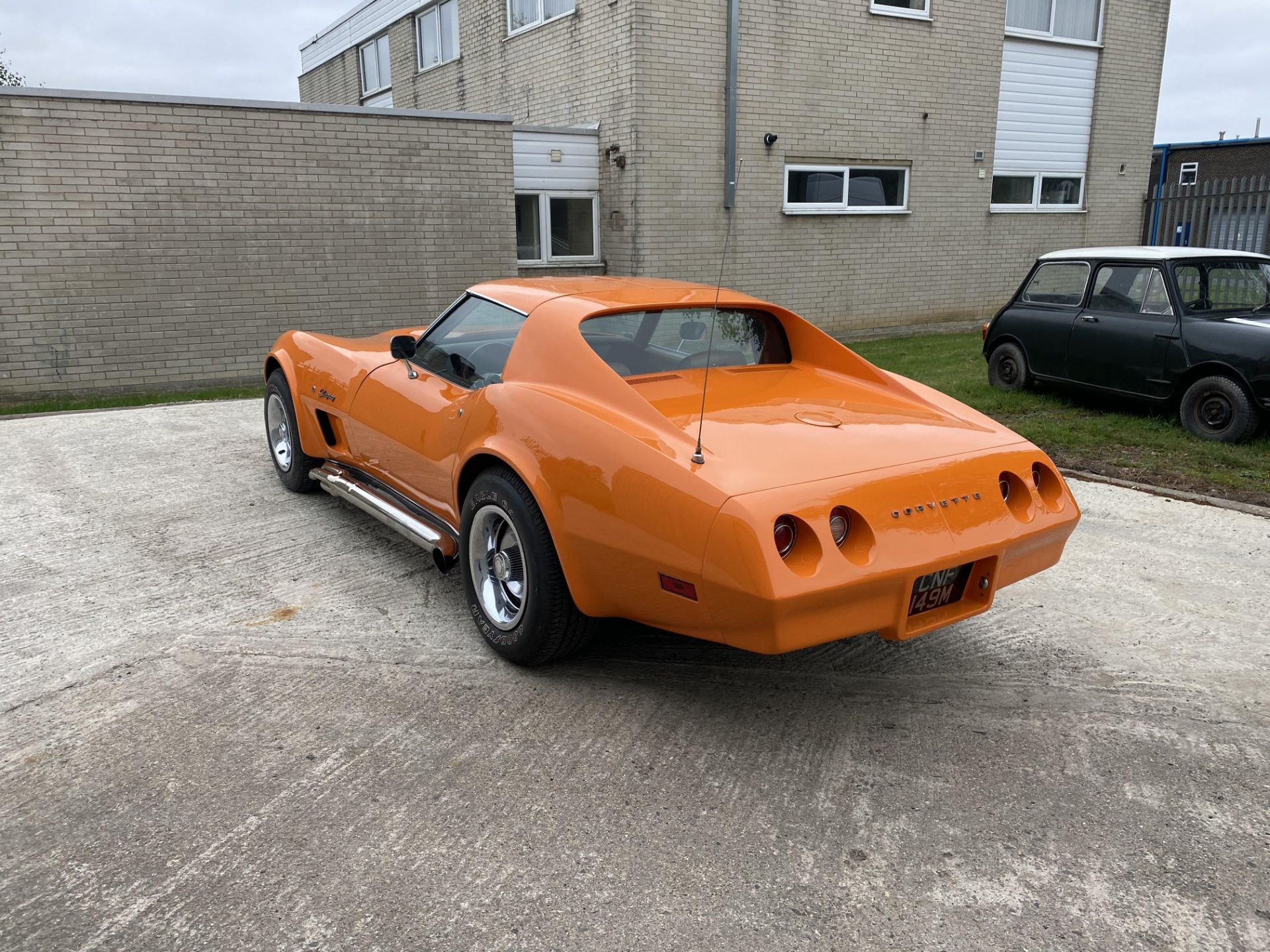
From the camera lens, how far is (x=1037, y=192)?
15.8 m

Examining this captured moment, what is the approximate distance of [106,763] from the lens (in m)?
2.97

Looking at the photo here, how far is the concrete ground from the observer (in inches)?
92.0

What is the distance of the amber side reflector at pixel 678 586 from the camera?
9.60 ft

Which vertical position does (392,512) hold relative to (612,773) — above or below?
above

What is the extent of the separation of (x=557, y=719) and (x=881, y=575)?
1205 millimetres

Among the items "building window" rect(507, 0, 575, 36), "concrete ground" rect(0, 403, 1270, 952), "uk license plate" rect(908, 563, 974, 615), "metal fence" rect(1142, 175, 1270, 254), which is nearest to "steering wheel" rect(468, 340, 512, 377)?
"concrete ground" rect(0, 403, 1270, 952)

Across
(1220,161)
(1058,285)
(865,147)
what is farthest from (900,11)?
(1220,161)

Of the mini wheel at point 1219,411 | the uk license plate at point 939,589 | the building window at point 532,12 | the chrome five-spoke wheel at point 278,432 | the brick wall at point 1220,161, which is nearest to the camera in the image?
the uk license plate at point 939,589

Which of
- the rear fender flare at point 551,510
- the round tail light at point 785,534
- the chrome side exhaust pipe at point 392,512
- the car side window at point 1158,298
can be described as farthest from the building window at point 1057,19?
the round tail light at point 785,534

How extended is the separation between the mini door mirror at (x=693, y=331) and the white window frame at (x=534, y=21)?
10061 mm

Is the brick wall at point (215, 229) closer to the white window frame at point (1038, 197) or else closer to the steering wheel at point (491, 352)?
the steering wheel at point (491, 352)

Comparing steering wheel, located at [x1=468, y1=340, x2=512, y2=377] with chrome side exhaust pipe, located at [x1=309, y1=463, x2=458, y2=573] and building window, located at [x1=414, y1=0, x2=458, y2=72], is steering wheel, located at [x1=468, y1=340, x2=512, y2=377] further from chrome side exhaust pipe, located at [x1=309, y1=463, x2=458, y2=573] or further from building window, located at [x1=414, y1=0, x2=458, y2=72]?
building window, located at [x1=414, y1=0, x2=458, y2=72]

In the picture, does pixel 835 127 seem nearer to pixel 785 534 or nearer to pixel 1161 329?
pixel 1161 329

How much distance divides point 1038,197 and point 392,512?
14626 millimetres
